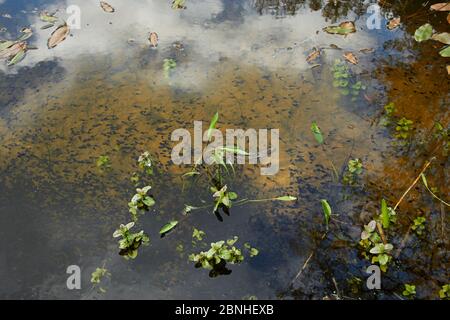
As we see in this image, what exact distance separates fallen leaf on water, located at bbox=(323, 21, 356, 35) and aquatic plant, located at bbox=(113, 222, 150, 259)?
2.36 meters

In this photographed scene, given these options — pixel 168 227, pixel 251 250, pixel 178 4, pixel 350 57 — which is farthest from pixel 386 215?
pixel 178 4

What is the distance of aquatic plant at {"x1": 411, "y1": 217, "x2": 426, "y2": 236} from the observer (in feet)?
8.16

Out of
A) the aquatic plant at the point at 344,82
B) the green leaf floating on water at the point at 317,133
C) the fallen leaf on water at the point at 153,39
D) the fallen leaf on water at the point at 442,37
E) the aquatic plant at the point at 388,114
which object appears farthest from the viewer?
the fallen leaf on water at the point at 153,39

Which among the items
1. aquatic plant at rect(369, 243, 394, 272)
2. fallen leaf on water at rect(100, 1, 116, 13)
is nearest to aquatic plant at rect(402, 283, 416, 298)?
aquatic plant at rect(369, 243, 394, 272)

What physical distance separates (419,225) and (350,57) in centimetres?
156

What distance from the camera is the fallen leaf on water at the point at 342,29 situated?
152 inches

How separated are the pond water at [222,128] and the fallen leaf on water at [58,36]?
0.20 feet

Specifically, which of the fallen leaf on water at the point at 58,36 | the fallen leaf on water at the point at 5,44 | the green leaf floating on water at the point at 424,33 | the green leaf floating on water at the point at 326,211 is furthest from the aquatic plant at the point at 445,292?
the fallen leaf on water at the point at 5,44

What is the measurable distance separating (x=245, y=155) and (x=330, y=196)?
56cm

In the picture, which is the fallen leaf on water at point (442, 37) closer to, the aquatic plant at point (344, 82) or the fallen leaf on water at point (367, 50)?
the fallen leaf on water at point (367, 50)

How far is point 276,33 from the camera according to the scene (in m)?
3.87

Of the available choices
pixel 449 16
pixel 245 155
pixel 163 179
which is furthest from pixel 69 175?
pixel 449 16

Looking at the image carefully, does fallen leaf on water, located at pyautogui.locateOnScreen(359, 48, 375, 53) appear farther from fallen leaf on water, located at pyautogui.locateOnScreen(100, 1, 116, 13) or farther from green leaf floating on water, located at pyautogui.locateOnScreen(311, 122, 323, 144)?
fallen leaf on water, located at pyautogui.locateOnScreen(100, 1, 116, 13)

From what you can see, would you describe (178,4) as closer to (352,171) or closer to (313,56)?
(313,56)
